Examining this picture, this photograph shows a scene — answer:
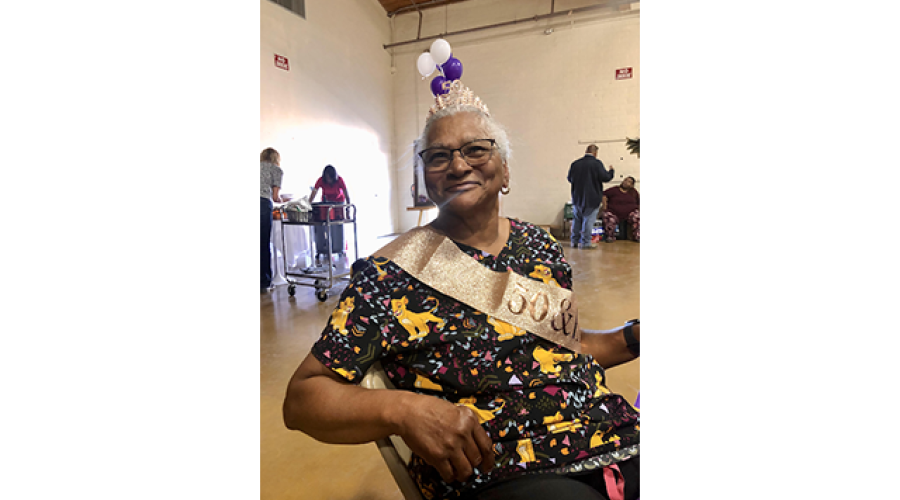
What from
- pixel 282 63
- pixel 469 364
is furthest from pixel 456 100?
pixel 282 63

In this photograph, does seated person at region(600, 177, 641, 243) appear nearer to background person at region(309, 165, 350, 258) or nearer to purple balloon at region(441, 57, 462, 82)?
background person at region(309, 165, 350, 258)

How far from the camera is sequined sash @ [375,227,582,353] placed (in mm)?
688

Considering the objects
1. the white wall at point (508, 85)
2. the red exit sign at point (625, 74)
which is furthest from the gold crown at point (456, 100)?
the red exit sign at point (625, 74)

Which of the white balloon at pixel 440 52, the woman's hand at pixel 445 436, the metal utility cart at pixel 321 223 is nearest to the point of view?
the woman's hand at pixel 445 436

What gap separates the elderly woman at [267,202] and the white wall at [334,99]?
1.60 ft

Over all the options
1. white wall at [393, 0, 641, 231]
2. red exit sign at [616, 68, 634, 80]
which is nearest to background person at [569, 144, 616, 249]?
white wall at [393, 0, 641, 231]

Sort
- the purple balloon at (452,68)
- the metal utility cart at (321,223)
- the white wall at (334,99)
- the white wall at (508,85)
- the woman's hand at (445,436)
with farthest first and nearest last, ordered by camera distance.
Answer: the white wall at (508,85) < the white wall at (334,99) < the metal utility cart at (321,223) < the purple balloon at (452,68) < the woman's hand at (445,436)

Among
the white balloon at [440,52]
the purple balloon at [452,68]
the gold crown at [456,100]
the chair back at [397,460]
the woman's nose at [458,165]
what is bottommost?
the chair back at [397,460]

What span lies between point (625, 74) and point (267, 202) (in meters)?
5.07

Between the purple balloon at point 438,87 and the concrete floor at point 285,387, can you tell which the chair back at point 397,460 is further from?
the purple balloon at point 438,87

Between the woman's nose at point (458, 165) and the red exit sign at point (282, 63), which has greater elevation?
the red exit sign at point (282, 63)

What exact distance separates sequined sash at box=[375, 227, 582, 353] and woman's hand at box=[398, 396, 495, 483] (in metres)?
0.19

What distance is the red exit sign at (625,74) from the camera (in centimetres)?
561
